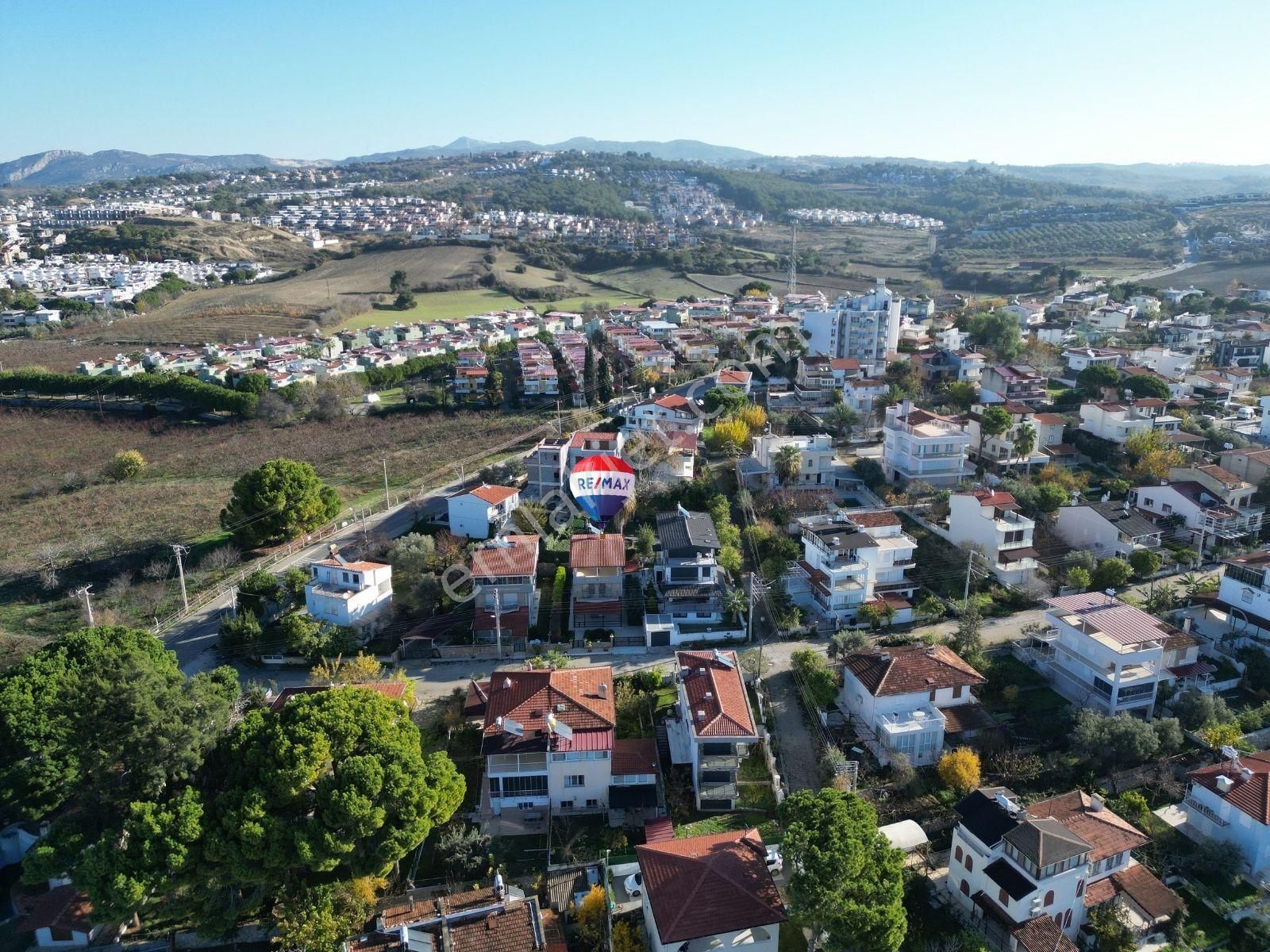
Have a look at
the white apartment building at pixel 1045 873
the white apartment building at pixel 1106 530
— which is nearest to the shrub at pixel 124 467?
the white apartment building at pixel 1045 873

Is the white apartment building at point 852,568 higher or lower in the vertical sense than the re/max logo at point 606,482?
lower

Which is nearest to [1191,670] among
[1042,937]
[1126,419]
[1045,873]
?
[1045,873]

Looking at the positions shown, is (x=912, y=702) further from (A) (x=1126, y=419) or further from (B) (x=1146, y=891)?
(A) (x=1126, y=419)

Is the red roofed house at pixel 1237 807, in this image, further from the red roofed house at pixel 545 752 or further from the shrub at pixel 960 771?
the red roofed house at pixel 545 752

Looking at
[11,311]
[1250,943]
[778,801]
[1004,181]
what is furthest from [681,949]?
[1004,181]

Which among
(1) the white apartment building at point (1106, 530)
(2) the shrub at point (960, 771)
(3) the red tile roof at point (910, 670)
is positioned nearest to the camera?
(2) the shrub at point (960, 771)

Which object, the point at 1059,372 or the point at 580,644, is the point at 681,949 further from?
the point at 1059,372
